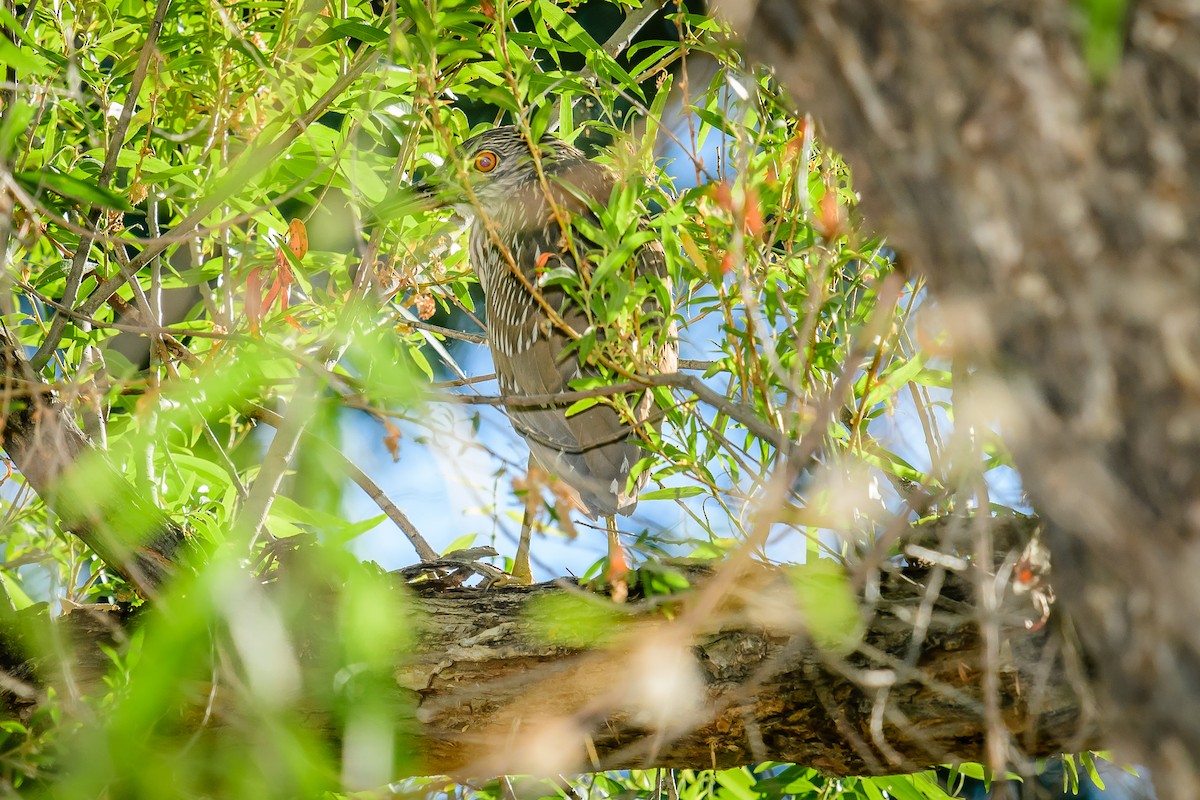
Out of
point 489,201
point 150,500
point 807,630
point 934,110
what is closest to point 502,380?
point 489,201

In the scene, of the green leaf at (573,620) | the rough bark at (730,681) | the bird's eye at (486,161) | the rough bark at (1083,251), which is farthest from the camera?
the bird's eye at (486,161)

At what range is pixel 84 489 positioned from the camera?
1.87 meters

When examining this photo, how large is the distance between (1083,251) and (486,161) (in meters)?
3.24

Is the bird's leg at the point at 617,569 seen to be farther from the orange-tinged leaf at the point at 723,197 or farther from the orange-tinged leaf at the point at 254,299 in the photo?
the orange-tinged leaf at the point at 254,299

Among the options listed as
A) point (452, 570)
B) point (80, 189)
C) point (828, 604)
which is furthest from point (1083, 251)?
point (452, 570)

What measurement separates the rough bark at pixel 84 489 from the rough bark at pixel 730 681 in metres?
0.14

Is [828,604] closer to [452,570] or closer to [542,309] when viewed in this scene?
[452,570]

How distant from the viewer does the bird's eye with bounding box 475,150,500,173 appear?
3.68 meters

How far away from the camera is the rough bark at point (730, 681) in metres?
1.47

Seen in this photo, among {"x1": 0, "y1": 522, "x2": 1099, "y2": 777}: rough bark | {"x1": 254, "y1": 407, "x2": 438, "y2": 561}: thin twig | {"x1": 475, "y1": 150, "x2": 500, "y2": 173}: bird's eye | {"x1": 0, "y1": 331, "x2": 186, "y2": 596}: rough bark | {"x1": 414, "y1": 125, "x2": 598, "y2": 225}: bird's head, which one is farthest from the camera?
{"x1": 475, "y1": 150, "x2": 500, "y2": 173}: bird's eye

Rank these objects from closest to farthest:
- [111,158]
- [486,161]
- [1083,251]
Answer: [1083,251]
[111,158]
[486,161]

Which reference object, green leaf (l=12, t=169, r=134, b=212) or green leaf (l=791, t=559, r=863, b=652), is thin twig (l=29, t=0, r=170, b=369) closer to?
green leaf (l=12, t=169, r=134, b=212)

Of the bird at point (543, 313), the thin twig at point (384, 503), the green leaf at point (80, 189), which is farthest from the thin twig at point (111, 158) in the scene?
the bird at point (543, 313)

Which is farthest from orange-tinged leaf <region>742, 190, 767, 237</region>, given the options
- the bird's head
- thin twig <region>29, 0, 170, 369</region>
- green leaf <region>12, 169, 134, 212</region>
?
the bird's head
